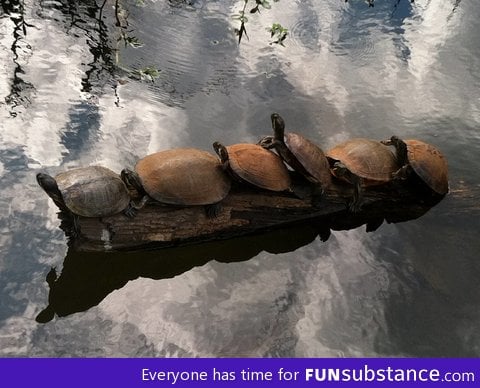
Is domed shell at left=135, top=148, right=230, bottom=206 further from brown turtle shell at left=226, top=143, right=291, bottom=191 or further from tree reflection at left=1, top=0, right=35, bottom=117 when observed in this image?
tree reflection at left=1, top=0, right=35, bottom=117

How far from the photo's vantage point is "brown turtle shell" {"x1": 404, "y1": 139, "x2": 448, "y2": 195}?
17.9 ft

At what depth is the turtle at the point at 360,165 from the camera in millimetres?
5219

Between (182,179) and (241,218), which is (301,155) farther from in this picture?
(182,179)

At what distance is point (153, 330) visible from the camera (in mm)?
4293

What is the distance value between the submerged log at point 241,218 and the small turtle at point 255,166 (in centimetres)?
20

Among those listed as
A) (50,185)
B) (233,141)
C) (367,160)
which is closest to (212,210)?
(50,185)

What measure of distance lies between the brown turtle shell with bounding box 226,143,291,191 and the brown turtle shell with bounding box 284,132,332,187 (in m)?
0.22

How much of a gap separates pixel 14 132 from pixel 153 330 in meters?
3.18

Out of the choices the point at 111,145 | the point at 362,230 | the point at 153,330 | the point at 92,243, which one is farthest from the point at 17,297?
the point at 362,230

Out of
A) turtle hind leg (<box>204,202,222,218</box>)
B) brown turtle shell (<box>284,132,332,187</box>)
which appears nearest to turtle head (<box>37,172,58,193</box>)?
turtle hind leg (<box>204,202,222,218</box>)

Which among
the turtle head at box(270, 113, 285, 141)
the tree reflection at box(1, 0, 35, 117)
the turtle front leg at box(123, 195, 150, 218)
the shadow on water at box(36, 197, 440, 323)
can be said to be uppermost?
the turtle head at box(270, 113, 285, 141)

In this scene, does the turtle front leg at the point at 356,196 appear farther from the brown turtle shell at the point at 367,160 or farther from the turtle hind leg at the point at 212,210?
the turtle hind leg at the point at 212,210

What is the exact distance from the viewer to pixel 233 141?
6.23 meters

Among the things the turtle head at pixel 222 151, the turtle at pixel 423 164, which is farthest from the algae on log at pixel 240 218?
the turtle head at pixel 222 151
